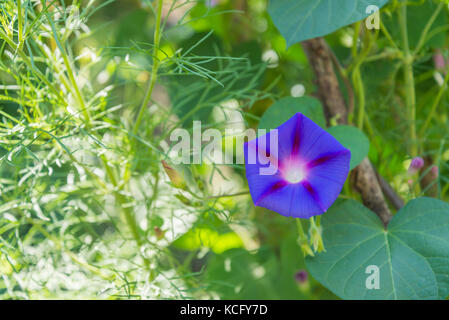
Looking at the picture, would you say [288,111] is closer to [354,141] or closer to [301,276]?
[354,141]

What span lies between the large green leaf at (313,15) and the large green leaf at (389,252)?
0.21 metres

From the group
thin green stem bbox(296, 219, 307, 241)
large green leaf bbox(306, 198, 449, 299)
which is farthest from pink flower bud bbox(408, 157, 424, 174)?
thin green stem bbox(296, 219, 307, 241)


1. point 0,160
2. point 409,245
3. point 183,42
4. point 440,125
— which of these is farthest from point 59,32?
point 440,125

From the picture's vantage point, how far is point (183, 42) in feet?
2.82

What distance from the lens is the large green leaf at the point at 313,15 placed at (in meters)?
0.53

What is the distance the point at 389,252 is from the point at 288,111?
0.21m

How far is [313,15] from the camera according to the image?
21.7 inches

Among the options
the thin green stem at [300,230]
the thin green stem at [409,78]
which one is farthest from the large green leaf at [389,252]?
the thin green stem at [409,78]

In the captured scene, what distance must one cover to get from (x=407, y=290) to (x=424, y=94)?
0.48 meters

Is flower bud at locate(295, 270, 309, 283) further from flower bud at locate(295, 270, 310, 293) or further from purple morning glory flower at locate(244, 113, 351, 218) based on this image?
purple morning glory flower at locate(244, 113, 351, 218)

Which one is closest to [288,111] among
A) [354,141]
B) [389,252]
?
[354,141]

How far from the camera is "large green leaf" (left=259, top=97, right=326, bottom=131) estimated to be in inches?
23.1

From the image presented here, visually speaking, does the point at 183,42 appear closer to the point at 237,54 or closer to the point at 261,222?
the point at 237,54

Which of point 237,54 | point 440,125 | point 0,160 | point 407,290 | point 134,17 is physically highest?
point 134,17
